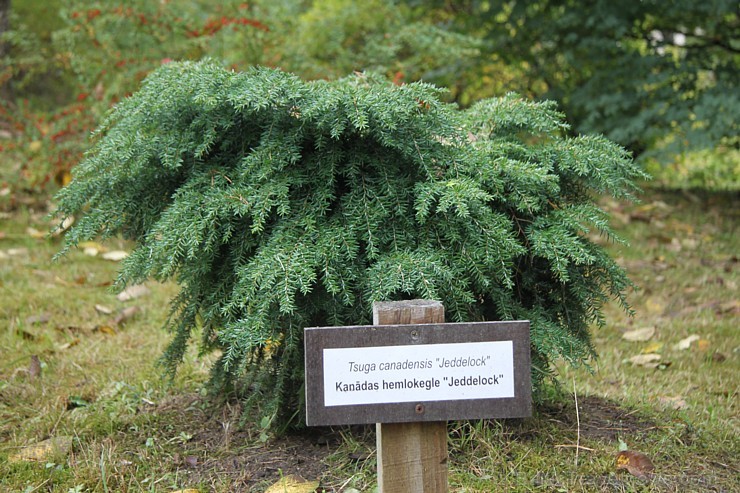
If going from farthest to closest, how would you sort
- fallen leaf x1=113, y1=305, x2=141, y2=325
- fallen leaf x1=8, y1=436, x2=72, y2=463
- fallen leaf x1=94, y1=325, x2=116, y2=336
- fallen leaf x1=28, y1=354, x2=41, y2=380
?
fallen leaf x1=113, y1=305, x2=141, y2=325 → fallen leaf x1=94, y1=325, x2=116, y2=336 → fallen leaf x1=28, y1=354, x2=41, y2=380 → fallen leaf x1=8, y1=436, x2=72, y2=463

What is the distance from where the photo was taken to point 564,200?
9.40 feet

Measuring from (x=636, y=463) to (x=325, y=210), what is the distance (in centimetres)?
136

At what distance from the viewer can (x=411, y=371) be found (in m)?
1.95

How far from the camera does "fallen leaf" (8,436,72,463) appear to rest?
2.70 m

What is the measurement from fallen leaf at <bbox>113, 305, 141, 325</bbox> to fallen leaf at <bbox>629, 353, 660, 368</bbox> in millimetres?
2822

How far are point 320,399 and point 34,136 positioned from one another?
5336 mm

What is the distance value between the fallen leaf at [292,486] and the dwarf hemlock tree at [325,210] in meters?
0.28

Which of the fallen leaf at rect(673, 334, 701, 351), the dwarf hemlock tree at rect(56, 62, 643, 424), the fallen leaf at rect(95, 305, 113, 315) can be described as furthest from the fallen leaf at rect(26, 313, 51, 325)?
the fallen leaf at rect(673, 334, 701, 351)

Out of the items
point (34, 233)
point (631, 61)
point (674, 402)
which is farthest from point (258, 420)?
point (631, 61)

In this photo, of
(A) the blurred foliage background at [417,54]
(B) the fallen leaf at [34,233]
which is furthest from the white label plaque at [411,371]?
(B) the fallen leaf at [34,233]

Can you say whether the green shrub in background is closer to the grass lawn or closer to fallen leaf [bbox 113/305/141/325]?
the grass lawn

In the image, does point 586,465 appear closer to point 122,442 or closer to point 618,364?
point 618,364

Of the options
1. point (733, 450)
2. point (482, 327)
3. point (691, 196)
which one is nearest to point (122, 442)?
point (482, 327)

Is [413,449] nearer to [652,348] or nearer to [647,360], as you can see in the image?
[647,360]
